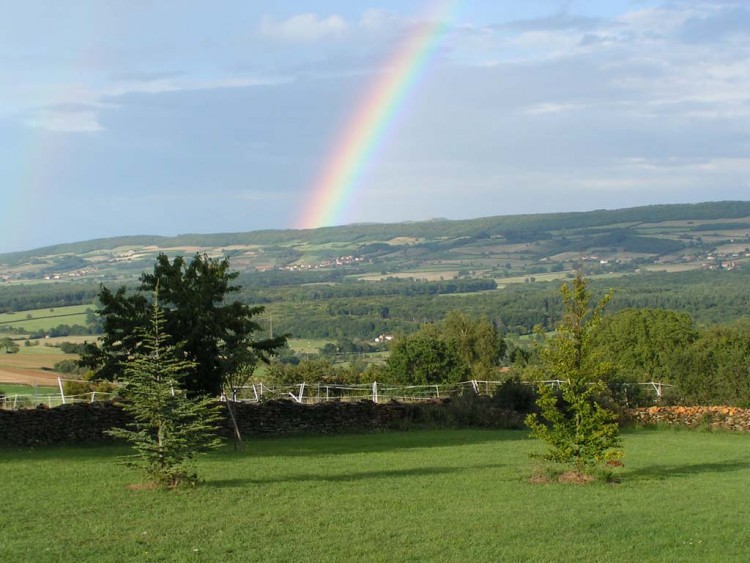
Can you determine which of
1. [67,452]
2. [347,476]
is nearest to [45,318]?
[67,452]

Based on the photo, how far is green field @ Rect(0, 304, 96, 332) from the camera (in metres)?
105

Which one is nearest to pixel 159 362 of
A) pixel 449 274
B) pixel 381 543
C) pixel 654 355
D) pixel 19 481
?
pixel 19 481

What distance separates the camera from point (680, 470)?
1950 centimetres

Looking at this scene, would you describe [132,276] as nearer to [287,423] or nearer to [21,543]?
[287,423]

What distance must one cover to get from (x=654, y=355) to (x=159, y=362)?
58.7m

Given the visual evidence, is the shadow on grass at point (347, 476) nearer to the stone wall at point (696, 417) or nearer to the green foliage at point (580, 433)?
the green foliage at point (580, 433)

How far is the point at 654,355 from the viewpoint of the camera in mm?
68125

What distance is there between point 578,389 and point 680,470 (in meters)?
3.88

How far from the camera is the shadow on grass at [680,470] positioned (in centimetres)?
1814

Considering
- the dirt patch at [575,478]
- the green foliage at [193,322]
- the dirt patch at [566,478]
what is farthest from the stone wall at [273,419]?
the dirt patch at [575,478]

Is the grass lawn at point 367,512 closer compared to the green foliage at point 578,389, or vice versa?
the grass lawn at point 367,512

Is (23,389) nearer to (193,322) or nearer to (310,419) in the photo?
(310,419)

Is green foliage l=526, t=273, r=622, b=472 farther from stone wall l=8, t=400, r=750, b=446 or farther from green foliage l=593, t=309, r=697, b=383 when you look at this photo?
green foliage l=593, t=309, r=697, b=383

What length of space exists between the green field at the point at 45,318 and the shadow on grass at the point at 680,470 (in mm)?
88250
